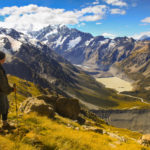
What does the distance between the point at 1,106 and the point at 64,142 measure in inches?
187

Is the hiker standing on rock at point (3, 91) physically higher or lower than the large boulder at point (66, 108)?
higher

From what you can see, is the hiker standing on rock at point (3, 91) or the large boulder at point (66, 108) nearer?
the hiker standing on rock at point (3, 91)

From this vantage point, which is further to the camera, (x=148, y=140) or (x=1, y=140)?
(x=148, y=140)

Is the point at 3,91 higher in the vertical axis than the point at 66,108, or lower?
higher

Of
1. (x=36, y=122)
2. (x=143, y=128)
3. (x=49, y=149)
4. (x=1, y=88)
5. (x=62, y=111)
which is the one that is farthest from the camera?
(x=143, y=128)

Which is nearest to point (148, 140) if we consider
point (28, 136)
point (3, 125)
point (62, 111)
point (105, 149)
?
point (105, 149)

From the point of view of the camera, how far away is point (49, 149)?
10812 millimetres

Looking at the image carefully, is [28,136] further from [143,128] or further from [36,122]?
[143,128]

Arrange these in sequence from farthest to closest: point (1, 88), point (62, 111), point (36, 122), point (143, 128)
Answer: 1. point (143, 128)
2. point (62, 111)
3. point (36, 122)
4. point (1, 88)

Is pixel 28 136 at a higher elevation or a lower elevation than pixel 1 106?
lower

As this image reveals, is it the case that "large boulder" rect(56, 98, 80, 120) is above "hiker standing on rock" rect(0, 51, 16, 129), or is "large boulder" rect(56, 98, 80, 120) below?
below

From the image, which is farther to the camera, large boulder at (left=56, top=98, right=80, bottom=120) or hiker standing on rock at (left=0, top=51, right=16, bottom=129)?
large boulder at (left=56, top=98, right=80, bottom=120)

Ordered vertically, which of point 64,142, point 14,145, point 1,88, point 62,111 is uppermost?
point 1,88

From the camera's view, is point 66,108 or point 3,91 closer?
point 3,91
